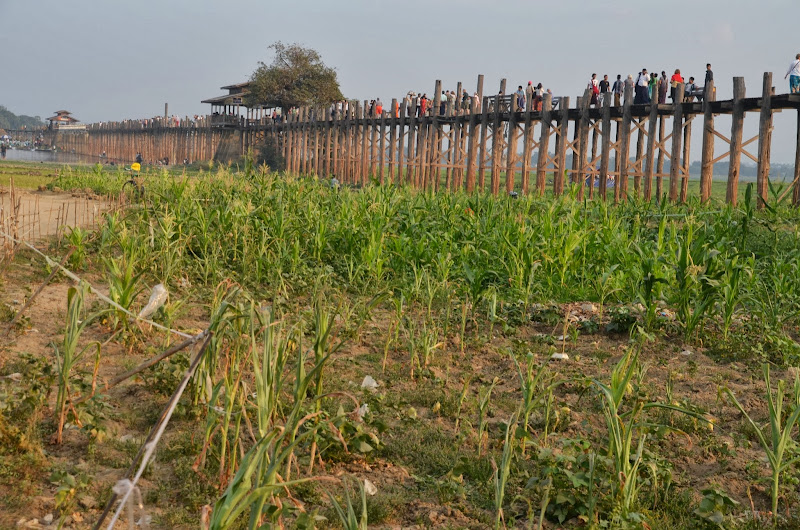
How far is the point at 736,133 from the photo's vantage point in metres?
14.1

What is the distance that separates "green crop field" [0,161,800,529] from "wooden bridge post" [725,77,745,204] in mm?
5048

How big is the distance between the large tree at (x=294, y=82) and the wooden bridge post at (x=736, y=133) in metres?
29.4

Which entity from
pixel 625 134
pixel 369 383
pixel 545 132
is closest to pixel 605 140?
pixel 625 134

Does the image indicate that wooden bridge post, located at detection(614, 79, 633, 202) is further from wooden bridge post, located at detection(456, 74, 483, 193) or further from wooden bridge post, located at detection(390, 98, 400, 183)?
wooden bridge post, located at detection(390, 98, 400, 183)

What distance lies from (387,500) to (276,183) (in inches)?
272

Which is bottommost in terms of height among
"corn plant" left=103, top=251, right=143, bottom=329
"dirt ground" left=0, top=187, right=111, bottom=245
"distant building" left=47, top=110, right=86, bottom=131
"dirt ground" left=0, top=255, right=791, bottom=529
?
"dirt ground" left=0, top=255, right=791, bottom=529

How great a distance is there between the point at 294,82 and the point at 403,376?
38.2 m

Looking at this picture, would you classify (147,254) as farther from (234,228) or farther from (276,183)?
(276,183)

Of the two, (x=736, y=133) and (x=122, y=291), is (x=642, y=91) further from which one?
(x=122, y=291)

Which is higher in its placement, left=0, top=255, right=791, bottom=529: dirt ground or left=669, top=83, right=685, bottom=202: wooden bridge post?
left=669, top=83, right=685, bottom=202: wooden bridge post

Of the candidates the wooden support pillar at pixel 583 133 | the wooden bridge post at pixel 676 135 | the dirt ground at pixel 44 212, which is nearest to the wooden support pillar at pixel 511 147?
the wooden support pillar at pixel 583 133

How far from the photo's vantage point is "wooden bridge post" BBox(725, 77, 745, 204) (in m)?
13.8

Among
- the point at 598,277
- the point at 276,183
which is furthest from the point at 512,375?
the point at 276,183

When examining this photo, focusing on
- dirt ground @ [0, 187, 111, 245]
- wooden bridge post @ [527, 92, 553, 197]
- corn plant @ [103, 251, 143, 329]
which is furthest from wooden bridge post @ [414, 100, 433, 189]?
corn plant @ [103, 251, 143, 329]
